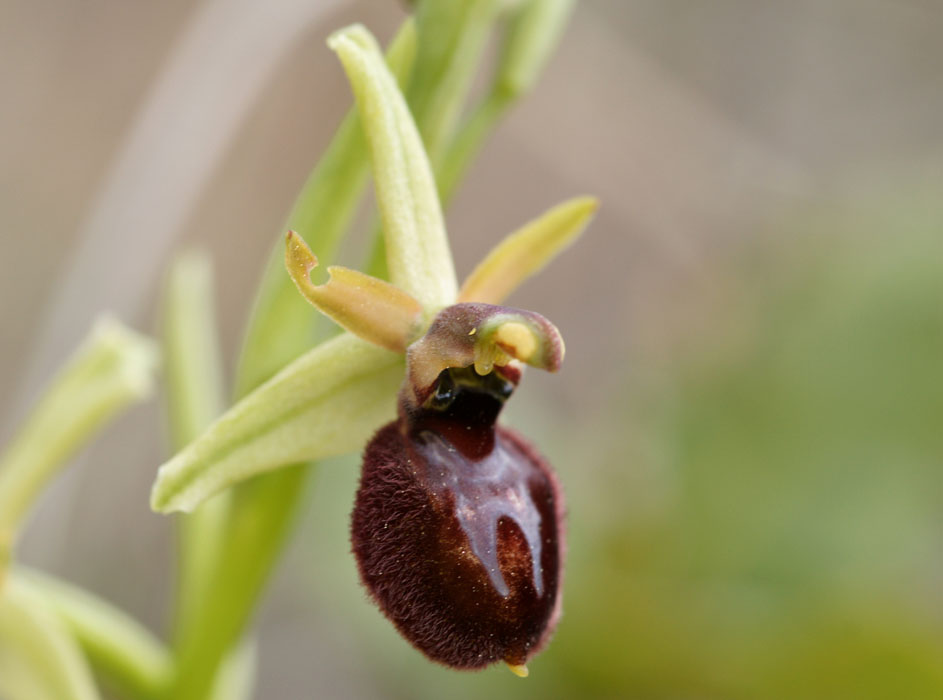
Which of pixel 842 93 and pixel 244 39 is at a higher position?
pixel 842 93

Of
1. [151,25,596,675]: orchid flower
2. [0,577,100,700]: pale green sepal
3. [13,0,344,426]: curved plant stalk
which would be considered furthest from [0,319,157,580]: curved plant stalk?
[13,0,344,426]: curved plant stalk

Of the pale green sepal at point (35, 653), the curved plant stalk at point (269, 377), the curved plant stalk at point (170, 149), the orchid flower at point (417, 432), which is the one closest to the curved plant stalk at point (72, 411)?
the pale green sepal at point (35, 653)

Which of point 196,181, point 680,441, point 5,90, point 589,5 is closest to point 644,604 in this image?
point 680,441

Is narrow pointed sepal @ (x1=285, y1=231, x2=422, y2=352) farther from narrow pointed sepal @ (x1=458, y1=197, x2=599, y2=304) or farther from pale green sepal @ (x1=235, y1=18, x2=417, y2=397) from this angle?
pale green sepal @ (x1=235, y1=18, x2=417, y2=397)

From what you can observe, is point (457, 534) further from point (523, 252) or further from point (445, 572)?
point (523, 252)

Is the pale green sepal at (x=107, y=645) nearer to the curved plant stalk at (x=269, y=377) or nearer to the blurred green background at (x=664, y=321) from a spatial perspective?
the curved plant stalk at (x=269, y=377)

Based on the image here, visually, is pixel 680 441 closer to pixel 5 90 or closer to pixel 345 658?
pixel 345 658

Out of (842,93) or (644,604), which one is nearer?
(644,604)
